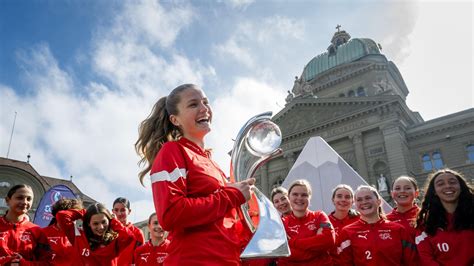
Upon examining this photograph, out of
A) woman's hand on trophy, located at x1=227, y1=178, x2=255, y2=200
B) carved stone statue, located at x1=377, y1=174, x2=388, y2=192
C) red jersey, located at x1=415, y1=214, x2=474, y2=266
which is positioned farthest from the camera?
carved stone statue, located at x1=377, y1=174, x2=388, y2=192

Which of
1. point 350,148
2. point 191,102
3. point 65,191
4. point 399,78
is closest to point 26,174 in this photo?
point 65,191

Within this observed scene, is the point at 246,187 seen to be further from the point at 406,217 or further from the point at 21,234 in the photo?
the point at 21,234

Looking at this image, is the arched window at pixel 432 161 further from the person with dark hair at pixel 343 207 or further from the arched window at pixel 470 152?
the person with dark hair at pixel 343 207

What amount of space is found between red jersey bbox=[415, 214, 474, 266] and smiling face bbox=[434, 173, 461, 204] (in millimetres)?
222

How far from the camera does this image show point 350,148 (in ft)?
88.9

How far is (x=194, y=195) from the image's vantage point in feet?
5.07

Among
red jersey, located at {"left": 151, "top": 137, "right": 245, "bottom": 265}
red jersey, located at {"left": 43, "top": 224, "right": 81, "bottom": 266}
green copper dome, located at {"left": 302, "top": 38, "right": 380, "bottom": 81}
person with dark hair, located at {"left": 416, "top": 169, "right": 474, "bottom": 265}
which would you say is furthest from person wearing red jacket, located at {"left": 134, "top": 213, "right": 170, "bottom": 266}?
green copper dome, located at {"left": 302, "top": 38, "right": 380, "bottom": 81}

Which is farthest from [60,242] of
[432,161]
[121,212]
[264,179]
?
[264,179]

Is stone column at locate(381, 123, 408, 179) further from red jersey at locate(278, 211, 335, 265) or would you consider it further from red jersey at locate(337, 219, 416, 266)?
red jersey at locate(278, 211, 335, 265)

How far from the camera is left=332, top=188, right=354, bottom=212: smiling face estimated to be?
205 inches

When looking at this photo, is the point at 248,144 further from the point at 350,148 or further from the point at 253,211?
the point at 350,148

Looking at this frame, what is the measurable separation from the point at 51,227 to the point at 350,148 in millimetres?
25782

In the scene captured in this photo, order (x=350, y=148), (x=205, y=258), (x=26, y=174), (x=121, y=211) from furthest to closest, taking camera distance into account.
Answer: (x=26, y=174), (x=350, y=148), (x=121, y=211), (x=205, y=258)

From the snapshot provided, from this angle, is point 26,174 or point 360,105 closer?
point 360,105
